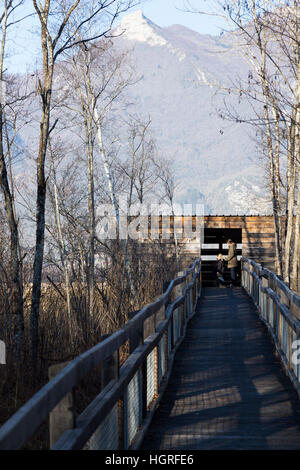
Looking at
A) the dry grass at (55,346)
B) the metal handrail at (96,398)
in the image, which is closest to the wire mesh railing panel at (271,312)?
the dry grass at (55,346)

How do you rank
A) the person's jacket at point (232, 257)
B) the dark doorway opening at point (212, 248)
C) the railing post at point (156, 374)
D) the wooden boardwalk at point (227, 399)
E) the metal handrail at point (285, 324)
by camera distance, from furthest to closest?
the dark doorway opening at point (212, 248), the person's jacket at point (232, 257), the metal handrail at point (285, 324), the railing post at point (156, 374), the wooden boardwalk at point (227, 399)

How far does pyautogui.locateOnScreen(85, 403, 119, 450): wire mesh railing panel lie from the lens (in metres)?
4.55

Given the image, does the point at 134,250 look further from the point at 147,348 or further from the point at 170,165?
the point at 170,165

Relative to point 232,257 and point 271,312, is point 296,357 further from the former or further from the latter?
point 232,257

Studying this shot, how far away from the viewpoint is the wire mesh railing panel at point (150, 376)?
7.48 meters

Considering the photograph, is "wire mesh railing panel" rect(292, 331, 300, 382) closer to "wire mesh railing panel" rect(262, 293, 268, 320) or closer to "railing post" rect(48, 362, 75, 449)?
"railing post" rect(48, 362, 75, 449)

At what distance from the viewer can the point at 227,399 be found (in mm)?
8047

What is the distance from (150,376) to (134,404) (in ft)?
4.60

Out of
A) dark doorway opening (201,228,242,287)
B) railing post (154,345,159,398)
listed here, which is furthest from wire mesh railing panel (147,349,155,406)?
dark doorway opening (201,228,242,287)

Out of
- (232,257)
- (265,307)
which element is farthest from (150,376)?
(232,257)

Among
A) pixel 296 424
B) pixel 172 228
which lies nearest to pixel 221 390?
pixel 296 424

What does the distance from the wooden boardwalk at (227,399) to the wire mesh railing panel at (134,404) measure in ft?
0.61

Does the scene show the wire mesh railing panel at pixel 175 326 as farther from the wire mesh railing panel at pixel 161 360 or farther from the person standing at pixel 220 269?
the person standing at pixel 220 269

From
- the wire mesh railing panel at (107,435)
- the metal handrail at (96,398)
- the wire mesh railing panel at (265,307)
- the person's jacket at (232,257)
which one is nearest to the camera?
the metal handrail at (96,398)
